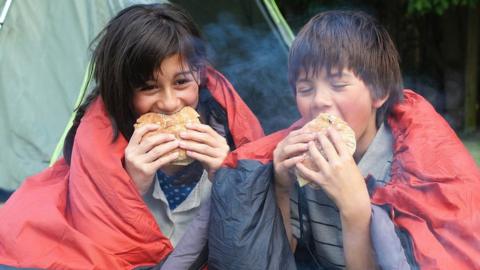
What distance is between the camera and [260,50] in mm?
2797

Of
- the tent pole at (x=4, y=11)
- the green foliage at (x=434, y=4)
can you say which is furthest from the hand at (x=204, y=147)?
the green foliage at (x=434, y=4)

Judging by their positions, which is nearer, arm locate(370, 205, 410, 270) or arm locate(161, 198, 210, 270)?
arm locate(370, 205, 410, 270)

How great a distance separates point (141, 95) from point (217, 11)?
1.43 m

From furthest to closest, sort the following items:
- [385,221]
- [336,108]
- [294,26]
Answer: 1. [294,26]
2. [336,108]
3. [385,221]

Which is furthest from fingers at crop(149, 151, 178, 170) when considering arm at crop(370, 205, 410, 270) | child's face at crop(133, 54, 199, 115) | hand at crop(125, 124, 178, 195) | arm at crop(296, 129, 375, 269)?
arm at crop(370, 205, 410, 270)

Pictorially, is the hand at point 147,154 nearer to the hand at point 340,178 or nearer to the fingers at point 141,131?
the fingers at point 141,131

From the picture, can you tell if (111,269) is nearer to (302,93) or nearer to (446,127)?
(302,93)

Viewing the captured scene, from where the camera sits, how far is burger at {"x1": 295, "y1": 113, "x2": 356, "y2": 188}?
126 centimetres

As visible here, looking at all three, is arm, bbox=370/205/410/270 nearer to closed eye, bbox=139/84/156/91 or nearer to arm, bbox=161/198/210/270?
arm, bbox=161/198/210/270

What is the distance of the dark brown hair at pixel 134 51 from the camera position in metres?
1.52

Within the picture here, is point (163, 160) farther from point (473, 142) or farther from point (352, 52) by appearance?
point (473, 142)

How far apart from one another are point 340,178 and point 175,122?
460 millimetres

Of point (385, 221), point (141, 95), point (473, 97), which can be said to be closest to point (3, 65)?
point (141, 95)

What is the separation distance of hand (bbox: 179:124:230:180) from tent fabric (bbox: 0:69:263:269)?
0.49ft
